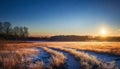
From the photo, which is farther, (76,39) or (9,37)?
(76,39)

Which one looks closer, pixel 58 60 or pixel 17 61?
pixel 17 61

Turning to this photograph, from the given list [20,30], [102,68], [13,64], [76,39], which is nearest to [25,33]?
[20,30]

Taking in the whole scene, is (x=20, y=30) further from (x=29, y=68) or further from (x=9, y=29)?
(x=29, y=68)

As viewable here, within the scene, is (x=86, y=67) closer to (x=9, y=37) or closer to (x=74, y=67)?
(x=74, y=67)

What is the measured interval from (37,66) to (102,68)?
3.16 m

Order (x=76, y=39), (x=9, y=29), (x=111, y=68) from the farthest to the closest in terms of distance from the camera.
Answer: (x=76, y=39) → (x=9, y=29) → (x=111, y=68)

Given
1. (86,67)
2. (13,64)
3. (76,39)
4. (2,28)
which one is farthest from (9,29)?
(76,39)

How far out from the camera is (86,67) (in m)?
10.6

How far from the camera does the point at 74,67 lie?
11539mm

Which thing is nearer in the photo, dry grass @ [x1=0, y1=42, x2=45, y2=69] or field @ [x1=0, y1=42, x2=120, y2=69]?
dry grass @ [x1=0, y1=42, x2=45, y2=69]

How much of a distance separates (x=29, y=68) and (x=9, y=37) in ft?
82.6

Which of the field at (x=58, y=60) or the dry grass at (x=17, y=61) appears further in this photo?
the field at (x=58, y=60)

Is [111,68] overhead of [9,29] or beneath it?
beneath

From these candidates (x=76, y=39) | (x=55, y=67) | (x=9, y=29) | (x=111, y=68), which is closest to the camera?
(x=111, y=68)
